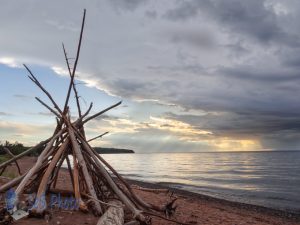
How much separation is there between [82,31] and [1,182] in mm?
5098

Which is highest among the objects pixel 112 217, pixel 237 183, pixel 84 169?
pixel 84 169

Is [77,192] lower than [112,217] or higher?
higher

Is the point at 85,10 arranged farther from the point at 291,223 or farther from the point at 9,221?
the point at 291,223

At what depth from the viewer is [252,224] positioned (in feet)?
39.7

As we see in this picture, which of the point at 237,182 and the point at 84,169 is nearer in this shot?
the point at 84,169

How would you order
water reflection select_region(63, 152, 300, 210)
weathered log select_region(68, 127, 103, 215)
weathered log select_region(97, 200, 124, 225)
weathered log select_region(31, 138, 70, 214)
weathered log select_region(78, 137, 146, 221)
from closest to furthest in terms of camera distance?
weathered log select_region(97, 200, 124, 225)
weathered log select_region(31, 138, 70, 214)
weathered log select_region(78, 137, 146, 221)
weathered log select_region(68, 127, 103, 215)
water reflection select_region(63, 152, 300, 210)

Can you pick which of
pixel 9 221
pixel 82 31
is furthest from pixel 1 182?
pixel 82 31

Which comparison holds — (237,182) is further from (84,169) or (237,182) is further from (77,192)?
A: (77,192)

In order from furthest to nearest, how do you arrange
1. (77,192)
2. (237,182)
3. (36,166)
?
(237,182)
(36,166)
(77,192)

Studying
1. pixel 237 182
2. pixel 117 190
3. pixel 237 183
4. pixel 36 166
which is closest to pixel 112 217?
pixel 117 190

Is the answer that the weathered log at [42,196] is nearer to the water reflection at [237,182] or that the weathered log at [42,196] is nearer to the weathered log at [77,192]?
the weathered log at [77,192]

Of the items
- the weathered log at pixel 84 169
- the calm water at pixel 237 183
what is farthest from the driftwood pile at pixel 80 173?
the calm water at pixel 237 183

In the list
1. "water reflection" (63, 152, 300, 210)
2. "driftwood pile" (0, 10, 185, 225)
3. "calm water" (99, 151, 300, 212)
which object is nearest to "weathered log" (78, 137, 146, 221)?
"driftwood pile" (0, 10, 185, 225)

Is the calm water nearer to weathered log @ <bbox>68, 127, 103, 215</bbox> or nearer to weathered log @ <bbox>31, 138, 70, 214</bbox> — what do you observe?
weathered log @ <bbox>68, 127, 103, 215</bbox>
